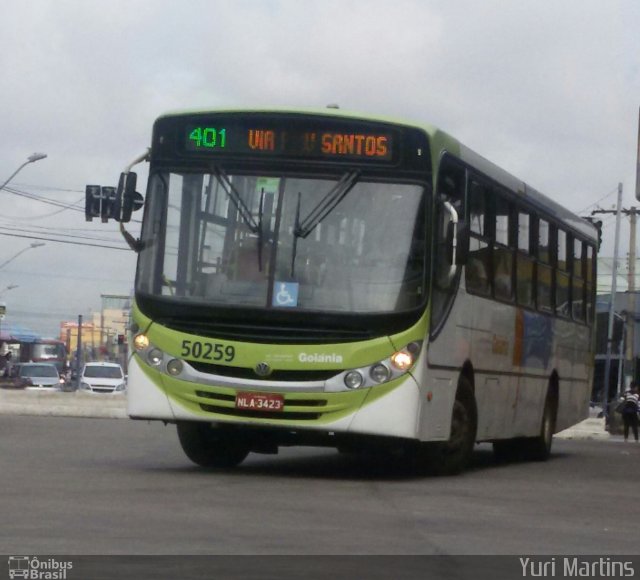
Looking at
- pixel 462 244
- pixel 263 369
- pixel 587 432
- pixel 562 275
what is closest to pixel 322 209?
pixel 462 244

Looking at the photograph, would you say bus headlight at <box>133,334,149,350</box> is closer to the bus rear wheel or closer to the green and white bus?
the green and white bus

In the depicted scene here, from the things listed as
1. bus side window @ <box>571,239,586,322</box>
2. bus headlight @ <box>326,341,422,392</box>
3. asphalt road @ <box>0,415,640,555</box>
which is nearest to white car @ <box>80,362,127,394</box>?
bus side window @ <box>571,239,586,322</box>

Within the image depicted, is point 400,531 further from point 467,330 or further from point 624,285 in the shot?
point 624,285

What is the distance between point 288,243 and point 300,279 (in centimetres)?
34

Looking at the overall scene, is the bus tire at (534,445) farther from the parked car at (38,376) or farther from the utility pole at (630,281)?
the parked car at (38,376)

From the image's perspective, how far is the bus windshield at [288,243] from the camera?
15367mm

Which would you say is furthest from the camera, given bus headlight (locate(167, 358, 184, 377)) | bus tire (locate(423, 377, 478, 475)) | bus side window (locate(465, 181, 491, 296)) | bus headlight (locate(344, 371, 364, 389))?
bus side window (locate(465, 181, 491, 296))

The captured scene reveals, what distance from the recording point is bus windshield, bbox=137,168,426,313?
15.4 metres

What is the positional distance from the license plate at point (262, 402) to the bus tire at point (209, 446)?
1.19 meters

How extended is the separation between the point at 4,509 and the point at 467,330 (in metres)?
6.70

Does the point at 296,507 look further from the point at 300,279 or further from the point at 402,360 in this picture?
the point at 300,279

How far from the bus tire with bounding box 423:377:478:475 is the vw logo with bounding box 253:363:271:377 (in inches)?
88.2
